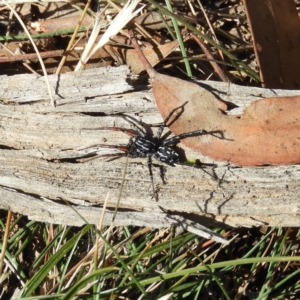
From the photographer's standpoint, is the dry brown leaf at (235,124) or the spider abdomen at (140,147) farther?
the spider abdomen at (140,147)

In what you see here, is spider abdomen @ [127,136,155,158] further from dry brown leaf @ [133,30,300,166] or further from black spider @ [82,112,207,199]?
dry brown leaf @ [133,30,300,166]

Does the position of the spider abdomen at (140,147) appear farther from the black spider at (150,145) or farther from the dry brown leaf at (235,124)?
the dry brown leaf at (235,124)

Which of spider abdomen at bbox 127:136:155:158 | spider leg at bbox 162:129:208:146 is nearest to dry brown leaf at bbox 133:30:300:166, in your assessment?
spider leg at bbox 162:129:208:146

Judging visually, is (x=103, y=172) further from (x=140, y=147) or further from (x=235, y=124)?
(x=235, y=124)

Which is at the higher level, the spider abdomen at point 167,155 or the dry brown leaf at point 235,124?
the dry brown leaf at point 235,124

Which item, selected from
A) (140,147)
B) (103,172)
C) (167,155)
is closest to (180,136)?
(167,155)

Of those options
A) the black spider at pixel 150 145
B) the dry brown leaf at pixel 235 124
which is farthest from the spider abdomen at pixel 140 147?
the dry brown leaf at pixel 235 124

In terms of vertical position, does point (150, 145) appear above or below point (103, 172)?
above

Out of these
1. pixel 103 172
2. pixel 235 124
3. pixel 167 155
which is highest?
pixel 235 124
